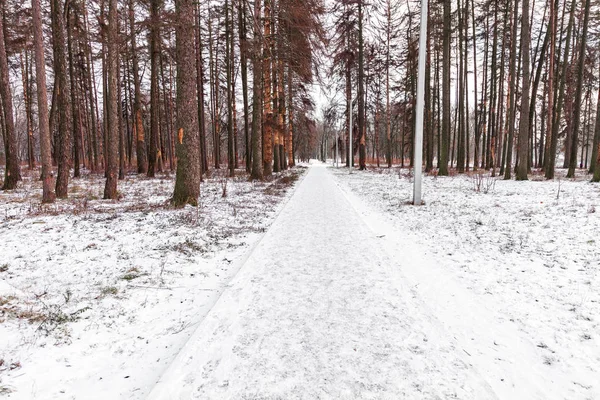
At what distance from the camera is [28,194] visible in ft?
37.7

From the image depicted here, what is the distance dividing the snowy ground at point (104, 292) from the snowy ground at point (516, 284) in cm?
265

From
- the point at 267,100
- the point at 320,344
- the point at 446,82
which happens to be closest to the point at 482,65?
the point at 446,82

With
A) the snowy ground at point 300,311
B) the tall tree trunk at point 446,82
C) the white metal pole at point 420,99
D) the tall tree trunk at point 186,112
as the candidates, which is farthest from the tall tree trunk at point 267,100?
the snowy ground at point 300,311

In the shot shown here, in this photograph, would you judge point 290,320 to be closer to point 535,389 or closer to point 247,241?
point 535,389

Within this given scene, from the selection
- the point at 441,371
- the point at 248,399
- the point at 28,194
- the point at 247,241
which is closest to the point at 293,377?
the point at 248,399

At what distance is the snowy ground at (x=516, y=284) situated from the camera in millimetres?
2312

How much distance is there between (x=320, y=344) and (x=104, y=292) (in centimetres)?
269

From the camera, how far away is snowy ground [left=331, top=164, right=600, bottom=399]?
231 cm

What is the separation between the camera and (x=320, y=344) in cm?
258

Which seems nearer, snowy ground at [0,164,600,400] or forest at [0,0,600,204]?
snowy ground at [0,164,600,400]

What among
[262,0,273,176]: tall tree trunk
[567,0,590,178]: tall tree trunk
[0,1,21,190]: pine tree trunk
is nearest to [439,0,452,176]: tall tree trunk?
[567,0,590,178]: tall tree trunk

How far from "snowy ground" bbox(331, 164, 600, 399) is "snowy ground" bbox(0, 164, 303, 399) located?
2650mm

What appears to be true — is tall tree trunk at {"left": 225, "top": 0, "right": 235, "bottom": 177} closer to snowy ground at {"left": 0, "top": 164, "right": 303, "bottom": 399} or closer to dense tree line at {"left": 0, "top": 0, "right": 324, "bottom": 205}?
dense tree line at {"left": 0, "top": 0, "right": 324, "bottom": 205}

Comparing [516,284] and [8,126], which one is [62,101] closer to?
[8,126]
